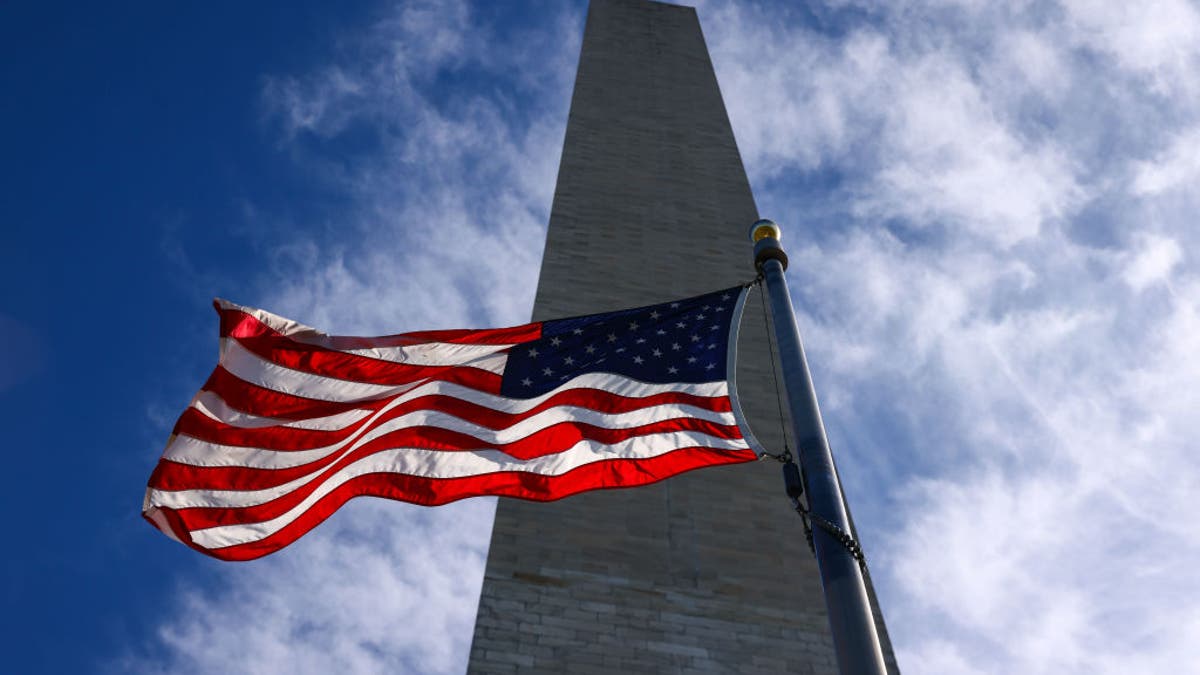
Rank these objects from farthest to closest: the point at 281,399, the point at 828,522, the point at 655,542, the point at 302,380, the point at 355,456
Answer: the point at 655,542
the point at 302,380
the point at 281,399
the point at 355,456
the point at 828,522

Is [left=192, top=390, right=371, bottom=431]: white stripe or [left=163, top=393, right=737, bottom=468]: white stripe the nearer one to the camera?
[left=163, top=393, right=737, bottom=468]: white stripe

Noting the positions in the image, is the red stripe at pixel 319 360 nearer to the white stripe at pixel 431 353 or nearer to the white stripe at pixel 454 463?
the white stripe at pixel 431 353

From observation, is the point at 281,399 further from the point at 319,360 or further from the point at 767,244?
the point at 767,244

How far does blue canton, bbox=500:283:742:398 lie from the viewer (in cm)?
745

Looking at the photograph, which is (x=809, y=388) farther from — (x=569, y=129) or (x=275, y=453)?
(x=569, y=129)

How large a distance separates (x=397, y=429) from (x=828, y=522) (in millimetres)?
3576

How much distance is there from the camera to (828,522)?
5.39 metres

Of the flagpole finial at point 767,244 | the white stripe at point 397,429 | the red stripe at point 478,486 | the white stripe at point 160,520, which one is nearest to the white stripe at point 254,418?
the white stripe at point 397,429

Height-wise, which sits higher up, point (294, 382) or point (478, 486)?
point (294, 382)

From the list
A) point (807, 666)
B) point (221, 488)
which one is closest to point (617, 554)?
point (807, 666)

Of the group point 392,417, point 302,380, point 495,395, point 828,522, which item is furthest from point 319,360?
point 828,522

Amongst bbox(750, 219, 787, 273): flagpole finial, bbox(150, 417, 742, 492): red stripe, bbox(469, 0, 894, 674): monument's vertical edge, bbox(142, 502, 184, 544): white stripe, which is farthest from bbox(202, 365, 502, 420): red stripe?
bbox(469, 0, 894, 674): monument's vertical edge

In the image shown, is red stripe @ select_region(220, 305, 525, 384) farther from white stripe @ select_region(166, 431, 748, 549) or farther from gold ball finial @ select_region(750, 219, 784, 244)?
gold ball finial @ select_region(750, 219, 784, 244)

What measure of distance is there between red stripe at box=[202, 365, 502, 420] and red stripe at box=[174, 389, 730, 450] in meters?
0.13
